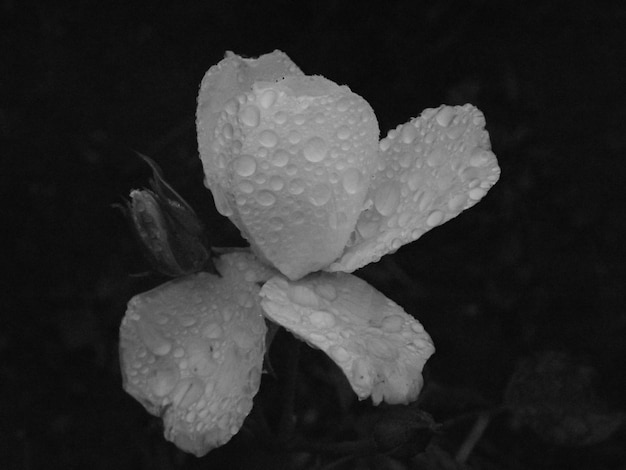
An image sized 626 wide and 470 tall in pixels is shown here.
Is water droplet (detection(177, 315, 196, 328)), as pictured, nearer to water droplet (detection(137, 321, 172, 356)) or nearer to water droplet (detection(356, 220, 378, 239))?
water droplet (detection(137, 321, 172, 356))

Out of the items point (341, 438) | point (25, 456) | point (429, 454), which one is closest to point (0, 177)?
point (25, 456)

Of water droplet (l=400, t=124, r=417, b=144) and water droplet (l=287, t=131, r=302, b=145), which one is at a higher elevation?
water droplet (l=287, t=131, r=302, b=145)

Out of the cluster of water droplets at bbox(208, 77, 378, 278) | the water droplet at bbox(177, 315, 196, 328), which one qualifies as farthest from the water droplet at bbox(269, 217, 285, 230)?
the water droplet at bbox(177, 315, 196, 328)

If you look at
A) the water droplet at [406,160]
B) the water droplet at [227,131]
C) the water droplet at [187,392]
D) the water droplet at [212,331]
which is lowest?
the water droplet at [187,392]

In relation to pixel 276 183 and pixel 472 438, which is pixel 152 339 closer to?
pixel 276 183

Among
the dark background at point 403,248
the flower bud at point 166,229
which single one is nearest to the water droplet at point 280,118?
the flower bud at point 166,229

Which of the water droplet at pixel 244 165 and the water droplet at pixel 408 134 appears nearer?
the water droplet at pixel 244 165

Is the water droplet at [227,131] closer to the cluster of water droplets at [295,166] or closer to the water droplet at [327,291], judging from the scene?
the cluster of water droplets at [295,166]
